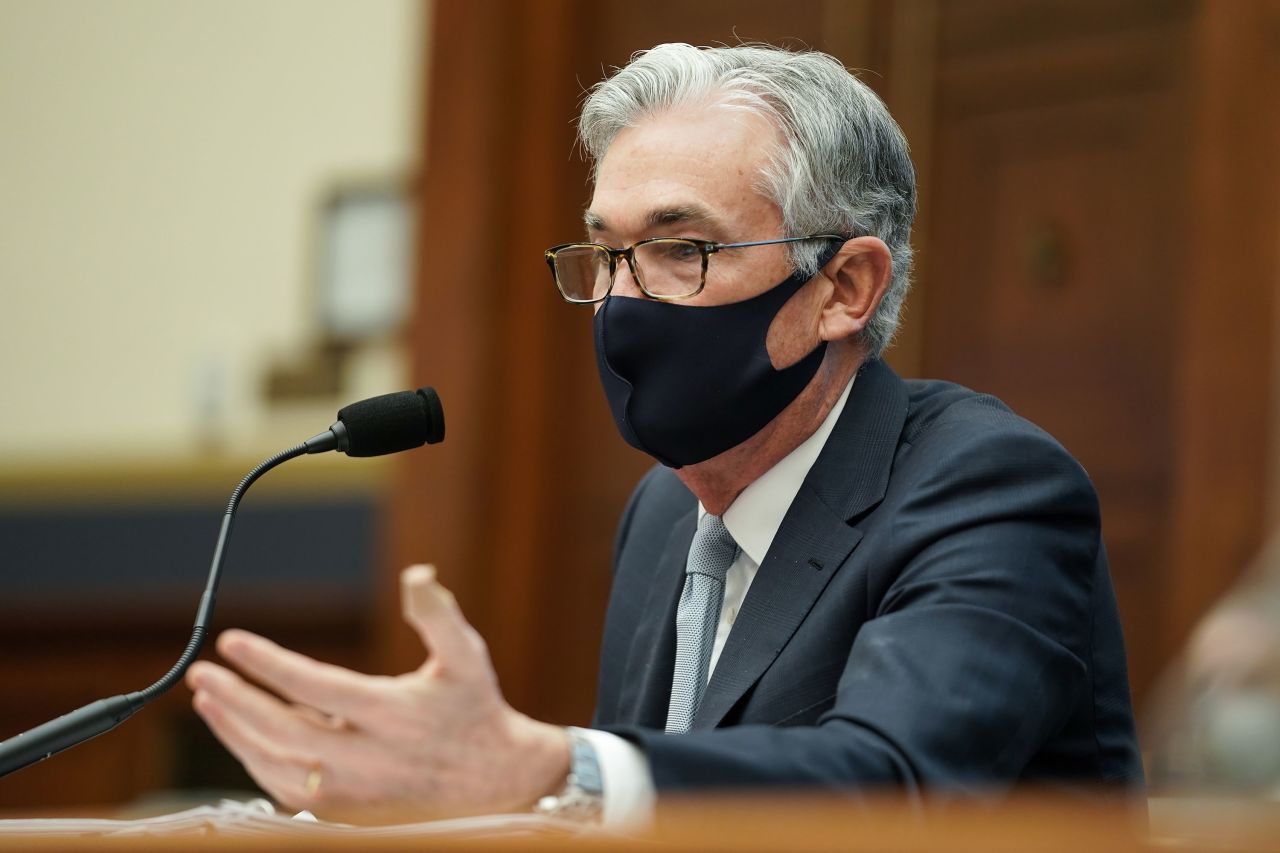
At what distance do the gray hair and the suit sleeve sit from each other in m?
0.27

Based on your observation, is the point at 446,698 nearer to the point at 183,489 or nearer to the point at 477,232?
the point at 477,232

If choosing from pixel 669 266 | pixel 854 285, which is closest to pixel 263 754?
pixel 669 266

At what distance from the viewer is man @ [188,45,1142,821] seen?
1325 mm

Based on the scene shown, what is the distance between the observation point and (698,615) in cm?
178

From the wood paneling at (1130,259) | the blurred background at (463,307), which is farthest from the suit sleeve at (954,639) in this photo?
the wood paneling at (1130,259)

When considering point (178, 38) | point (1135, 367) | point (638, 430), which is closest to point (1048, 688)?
point (638, 430)

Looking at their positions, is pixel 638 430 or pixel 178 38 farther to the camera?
pixel 178 38

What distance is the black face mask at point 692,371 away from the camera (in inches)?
68.3

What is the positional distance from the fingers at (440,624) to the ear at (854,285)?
858 mm

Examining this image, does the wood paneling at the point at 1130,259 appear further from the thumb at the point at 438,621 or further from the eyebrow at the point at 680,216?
the thumb at the point at 438,621

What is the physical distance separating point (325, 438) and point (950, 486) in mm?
583

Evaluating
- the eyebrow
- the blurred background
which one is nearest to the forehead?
the eyebrow

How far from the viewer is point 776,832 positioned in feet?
2.47

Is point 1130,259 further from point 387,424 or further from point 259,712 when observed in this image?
point 259,712
